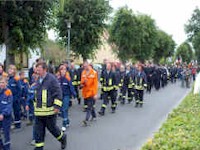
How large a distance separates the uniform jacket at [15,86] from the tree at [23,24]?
3.87 m

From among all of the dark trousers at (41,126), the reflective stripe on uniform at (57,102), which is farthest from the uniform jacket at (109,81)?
the reflective stripe on uniform at (57,102)

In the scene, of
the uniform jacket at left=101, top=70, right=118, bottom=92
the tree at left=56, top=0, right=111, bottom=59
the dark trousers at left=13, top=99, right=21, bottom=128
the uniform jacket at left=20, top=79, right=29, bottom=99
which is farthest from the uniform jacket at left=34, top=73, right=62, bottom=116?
the tree at left=56, top=0, right=111, bottom=59

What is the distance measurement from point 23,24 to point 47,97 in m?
7.97

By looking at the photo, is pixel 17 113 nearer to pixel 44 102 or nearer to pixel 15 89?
pixel 15 89

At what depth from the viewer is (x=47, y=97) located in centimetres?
783

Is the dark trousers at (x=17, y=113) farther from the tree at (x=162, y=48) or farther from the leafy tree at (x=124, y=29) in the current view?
the tree at (x=162, y=48)

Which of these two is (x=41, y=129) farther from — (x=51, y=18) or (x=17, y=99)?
(x=51, y=18)

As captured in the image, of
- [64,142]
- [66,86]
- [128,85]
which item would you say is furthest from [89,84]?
[128,85]

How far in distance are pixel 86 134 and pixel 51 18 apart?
7.34 metres

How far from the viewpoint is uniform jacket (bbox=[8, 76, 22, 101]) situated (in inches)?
428

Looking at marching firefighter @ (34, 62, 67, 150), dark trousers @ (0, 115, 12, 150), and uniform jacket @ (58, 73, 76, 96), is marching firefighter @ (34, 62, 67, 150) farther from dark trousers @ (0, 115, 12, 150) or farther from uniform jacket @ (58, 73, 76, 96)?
uniform jacket @ (58, 73, 76, 96)

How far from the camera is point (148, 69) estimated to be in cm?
2706

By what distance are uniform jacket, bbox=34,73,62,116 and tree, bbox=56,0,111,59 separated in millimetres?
15539

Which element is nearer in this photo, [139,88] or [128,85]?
[139,88]
